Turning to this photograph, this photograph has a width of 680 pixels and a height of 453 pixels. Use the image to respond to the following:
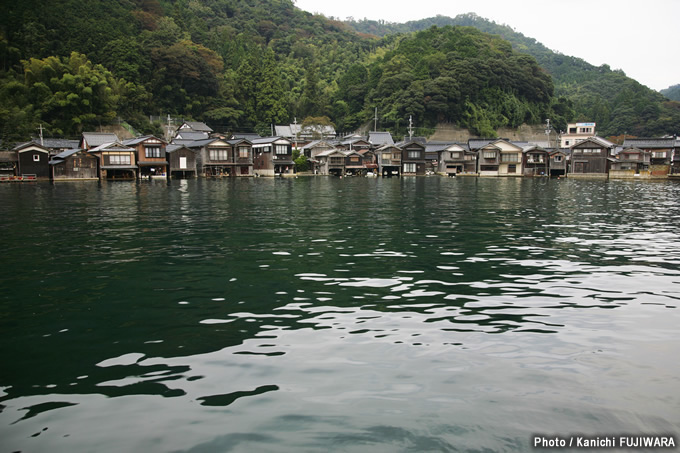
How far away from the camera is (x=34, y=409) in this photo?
238 inches

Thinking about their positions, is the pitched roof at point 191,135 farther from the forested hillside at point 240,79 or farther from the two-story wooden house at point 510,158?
the two-story wooden house at point 510,158

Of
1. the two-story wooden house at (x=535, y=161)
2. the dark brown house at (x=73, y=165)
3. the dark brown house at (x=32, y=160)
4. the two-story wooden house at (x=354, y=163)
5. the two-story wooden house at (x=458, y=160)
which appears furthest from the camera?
the two-story wooden house at (x=458, y=160)

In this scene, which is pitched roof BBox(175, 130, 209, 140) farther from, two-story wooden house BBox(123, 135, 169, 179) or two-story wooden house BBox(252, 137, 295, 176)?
two-story wooden house BBox(123, 135, 169, 179)

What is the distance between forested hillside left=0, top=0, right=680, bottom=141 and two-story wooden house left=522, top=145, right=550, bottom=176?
87.4 ft

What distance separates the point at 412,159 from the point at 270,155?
85.5 ft

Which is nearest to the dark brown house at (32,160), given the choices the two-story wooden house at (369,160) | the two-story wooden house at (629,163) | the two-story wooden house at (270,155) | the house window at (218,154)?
the house window at (218,154)

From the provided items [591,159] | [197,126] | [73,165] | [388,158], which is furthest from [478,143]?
[73,165]

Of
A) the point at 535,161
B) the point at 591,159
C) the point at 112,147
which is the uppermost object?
the point at 112,147

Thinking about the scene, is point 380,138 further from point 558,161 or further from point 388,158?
point 558,161

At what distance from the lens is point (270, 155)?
79562 mm

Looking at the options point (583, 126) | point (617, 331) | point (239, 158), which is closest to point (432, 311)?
point (617, 331)

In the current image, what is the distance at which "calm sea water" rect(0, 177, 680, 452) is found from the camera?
18.8ft

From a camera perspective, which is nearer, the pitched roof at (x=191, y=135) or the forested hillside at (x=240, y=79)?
the forested hillside at (x=240, y=79)

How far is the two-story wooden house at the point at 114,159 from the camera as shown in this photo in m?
65.6
